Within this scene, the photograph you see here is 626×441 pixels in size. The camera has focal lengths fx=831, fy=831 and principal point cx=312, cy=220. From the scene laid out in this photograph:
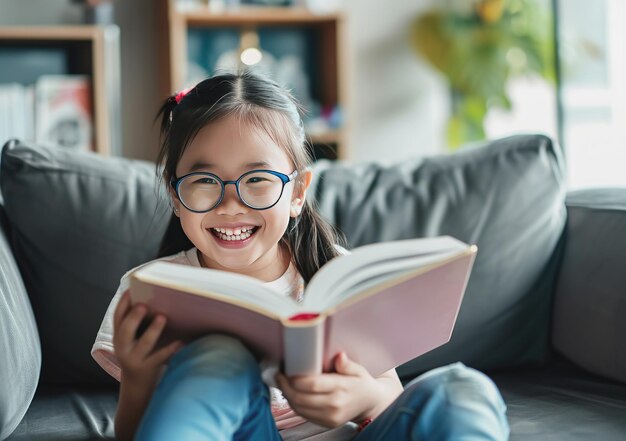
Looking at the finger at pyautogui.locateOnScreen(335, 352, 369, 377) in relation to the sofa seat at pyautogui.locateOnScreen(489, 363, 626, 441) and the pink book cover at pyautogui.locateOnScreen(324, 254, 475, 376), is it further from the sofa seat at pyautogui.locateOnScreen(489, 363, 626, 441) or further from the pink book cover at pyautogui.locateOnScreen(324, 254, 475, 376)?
the sofa seat at pyautogui.locateOnScreen(489, 363, 626, 441)

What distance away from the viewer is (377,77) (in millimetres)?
3646

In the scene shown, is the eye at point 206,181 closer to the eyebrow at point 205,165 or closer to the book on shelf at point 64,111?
the eyebrow at point 205,165

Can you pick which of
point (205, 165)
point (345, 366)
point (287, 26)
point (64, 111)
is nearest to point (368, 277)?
point (345, 366)

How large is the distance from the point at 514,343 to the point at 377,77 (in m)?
2.26

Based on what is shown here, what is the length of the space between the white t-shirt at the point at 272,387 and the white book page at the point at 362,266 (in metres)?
0.33

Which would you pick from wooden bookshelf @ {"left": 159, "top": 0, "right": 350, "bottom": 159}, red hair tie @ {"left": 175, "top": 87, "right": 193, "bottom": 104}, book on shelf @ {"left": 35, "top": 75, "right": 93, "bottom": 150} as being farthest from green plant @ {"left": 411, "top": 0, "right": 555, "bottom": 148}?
red hair tie @ {"left": 175, "top": 87, "right": 193, "bottom": 104}

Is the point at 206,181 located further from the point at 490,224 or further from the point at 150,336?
the point at 490,224

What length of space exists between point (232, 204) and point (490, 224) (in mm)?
608

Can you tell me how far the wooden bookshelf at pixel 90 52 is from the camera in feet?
9.12

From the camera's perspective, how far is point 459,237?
5.19 ft

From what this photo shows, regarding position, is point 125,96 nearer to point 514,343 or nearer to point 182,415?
point 514,343

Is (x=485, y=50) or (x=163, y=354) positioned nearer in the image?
(x=163, y=354)

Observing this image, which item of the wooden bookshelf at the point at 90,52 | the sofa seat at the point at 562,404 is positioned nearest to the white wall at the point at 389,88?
the wooden bookshelf at the point at 90,52

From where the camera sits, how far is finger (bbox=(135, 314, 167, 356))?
961mm
